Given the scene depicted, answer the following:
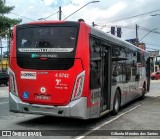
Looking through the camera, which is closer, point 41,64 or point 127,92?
point 41,64

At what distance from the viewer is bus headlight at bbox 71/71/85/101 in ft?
37.4

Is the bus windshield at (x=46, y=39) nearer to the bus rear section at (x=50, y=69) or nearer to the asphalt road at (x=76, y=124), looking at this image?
the bus rear section at (x=50, y=69)

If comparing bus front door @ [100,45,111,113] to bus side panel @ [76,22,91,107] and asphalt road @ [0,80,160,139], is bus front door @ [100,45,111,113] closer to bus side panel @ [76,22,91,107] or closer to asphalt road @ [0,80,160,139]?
asphalt road @ [0,80,160,139]

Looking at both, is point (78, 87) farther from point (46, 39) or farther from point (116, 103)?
point (116, 103)

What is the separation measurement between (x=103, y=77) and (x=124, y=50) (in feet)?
12.4

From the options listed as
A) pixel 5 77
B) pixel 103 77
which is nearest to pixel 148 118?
pixel 103 77

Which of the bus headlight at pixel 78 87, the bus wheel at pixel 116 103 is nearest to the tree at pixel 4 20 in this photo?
the bus wheel at pixel 116 103

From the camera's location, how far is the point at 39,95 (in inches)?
465

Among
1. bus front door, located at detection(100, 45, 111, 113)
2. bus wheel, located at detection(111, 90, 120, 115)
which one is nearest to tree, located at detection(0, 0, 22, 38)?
bus wheel, located at detection(111, 90, 120, 115)

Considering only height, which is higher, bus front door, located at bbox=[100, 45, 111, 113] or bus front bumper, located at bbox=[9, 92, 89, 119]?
bus front door, located at bbox=[100, 45, 111, 113]

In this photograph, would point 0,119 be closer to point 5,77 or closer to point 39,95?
point 39,95

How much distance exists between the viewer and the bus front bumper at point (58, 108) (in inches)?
445

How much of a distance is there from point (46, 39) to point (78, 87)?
1.78 meters

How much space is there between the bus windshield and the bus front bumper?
1537 millimetres
